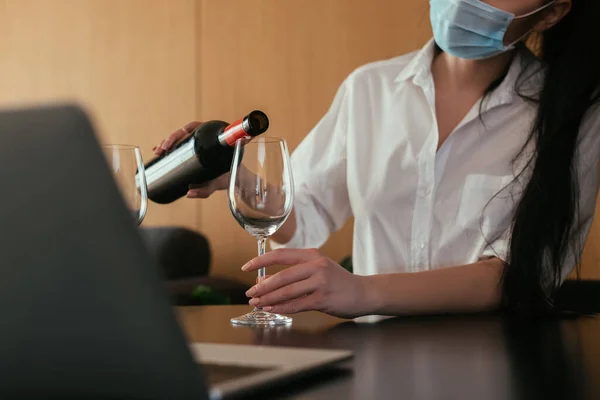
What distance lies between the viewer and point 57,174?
345 millimetres

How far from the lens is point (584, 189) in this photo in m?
1.36

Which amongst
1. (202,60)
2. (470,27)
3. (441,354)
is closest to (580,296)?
(470,27)

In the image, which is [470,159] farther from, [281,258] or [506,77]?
[281,258]

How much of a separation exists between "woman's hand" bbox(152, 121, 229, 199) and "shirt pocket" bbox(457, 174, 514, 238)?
526 mm

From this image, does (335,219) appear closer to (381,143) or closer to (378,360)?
(381,143)

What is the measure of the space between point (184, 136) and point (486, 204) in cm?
61

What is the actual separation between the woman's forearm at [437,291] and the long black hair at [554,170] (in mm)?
36

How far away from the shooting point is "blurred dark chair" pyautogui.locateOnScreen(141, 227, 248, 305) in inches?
105

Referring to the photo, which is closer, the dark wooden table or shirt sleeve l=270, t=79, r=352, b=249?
the dark wooden table

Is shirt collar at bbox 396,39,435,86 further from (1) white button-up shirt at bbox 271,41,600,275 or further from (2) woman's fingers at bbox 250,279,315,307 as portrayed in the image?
(2) woman's fingers at bbox 250,279,315,307

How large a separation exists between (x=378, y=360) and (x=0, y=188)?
0.36 meters

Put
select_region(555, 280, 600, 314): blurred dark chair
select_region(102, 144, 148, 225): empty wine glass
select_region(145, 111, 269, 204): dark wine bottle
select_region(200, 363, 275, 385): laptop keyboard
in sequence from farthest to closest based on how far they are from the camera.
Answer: select_region(555, 280, 600, 314): blurred dark chair < select_region(145, 111, 269, 204): dark wine bottle < select_region(102, 144, 148, 225): empty wine glass < select_region(200, 363, 275, 385): laptop keyboard

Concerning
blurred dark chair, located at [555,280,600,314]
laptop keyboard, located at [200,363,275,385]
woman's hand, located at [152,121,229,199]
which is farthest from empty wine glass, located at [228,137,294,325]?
blurred dark chair, located at [555,280,600,314]

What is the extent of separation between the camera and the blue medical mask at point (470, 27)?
4.64ft
